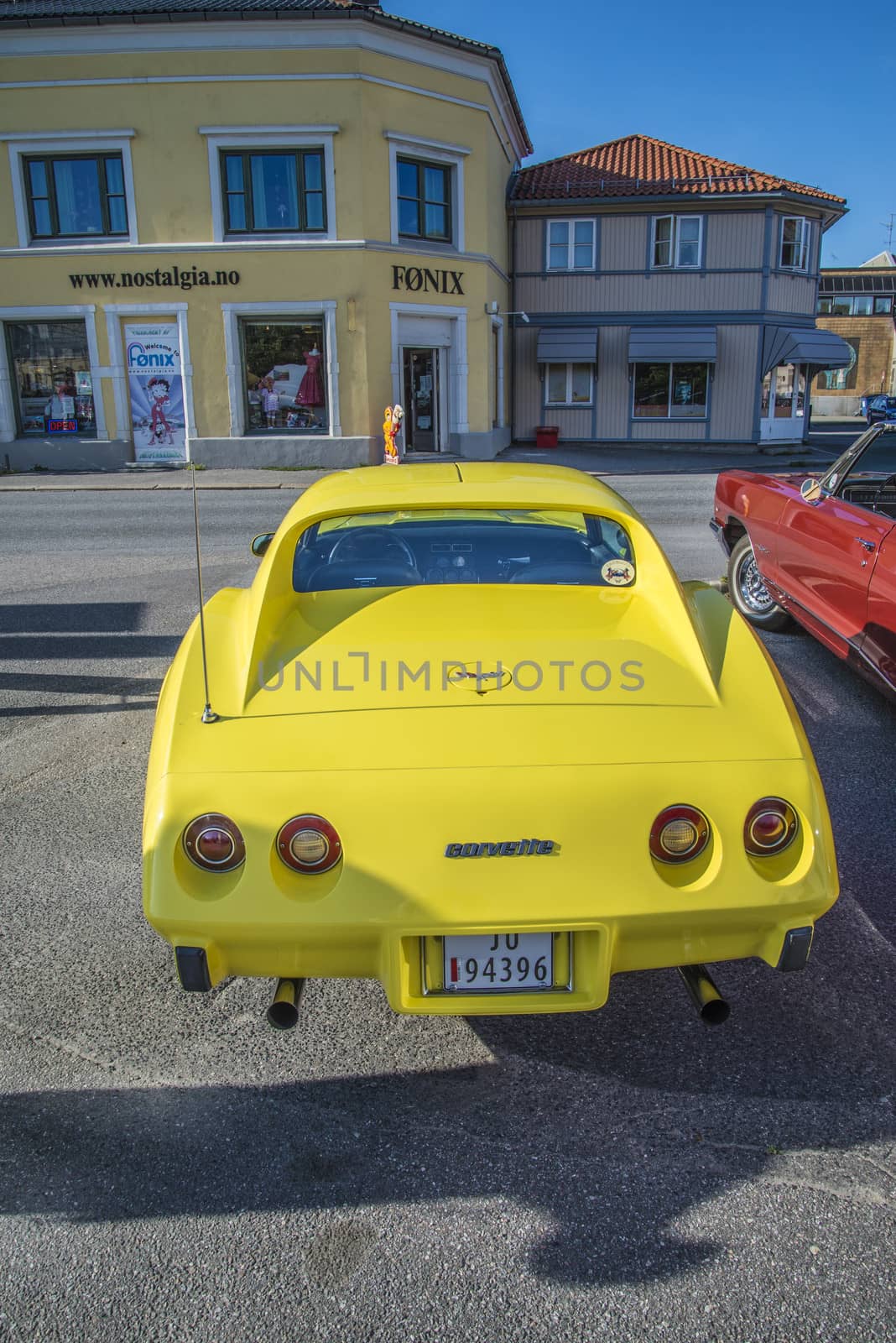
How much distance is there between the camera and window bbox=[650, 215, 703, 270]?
28.9m

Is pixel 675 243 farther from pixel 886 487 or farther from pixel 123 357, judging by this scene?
pixel 886 487

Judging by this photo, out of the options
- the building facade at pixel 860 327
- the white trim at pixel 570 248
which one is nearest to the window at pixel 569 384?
the white trim at pixel 570 248

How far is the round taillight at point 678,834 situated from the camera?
257 cm

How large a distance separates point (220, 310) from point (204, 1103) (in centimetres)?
2337

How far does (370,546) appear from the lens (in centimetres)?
401

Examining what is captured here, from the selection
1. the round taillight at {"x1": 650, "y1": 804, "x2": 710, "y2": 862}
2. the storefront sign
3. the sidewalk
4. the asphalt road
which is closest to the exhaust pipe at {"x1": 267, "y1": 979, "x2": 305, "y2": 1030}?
the asphalt road

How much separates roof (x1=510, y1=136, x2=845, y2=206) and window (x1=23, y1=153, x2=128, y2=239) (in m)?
11.4

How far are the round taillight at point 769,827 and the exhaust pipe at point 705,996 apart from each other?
0.40m

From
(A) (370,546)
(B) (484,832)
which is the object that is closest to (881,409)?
(A) (370,546)

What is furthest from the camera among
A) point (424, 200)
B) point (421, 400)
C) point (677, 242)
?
point (677, 242)

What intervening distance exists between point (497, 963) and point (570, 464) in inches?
922

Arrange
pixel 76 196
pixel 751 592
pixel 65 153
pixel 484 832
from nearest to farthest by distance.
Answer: pixel 484 832, pixel 751 592, pixel 65 153, pixel 76 196

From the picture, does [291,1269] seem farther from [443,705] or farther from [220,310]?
[220,310]

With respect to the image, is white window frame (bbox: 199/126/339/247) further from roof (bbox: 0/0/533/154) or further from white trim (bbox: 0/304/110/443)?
white trim (bbox: 0/304/110/443)
